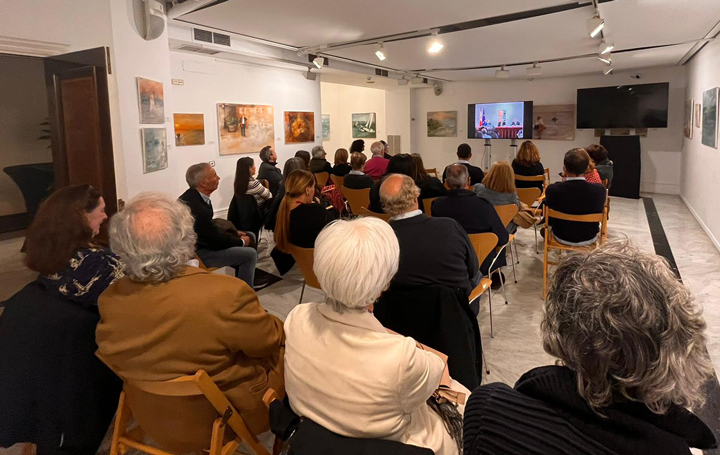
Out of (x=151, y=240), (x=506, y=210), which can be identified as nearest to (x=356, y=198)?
(x=506, y=210)

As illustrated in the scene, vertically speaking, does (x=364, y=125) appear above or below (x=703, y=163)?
above

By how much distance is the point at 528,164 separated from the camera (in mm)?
5668

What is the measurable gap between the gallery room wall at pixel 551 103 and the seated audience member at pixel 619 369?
10.6 meters

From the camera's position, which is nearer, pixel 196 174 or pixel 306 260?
pixel 306 260

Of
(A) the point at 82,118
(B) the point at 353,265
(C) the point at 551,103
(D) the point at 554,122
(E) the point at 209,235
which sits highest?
(C) the point at 551,103

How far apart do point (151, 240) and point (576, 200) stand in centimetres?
355

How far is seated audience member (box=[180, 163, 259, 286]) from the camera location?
11.4 ft

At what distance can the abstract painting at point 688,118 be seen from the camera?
319 inches

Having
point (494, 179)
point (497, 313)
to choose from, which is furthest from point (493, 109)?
point (497, 313)

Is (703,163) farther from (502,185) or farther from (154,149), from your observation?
(154,149)

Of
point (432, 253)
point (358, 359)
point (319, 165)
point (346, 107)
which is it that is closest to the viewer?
point (358, 359)

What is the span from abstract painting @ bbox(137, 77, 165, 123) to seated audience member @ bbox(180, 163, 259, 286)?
0.64 metres

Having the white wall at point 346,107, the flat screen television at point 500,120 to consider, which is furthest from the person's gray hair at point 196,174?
the white wall at point 346,107

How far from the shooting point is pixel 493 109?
11.6 meters
